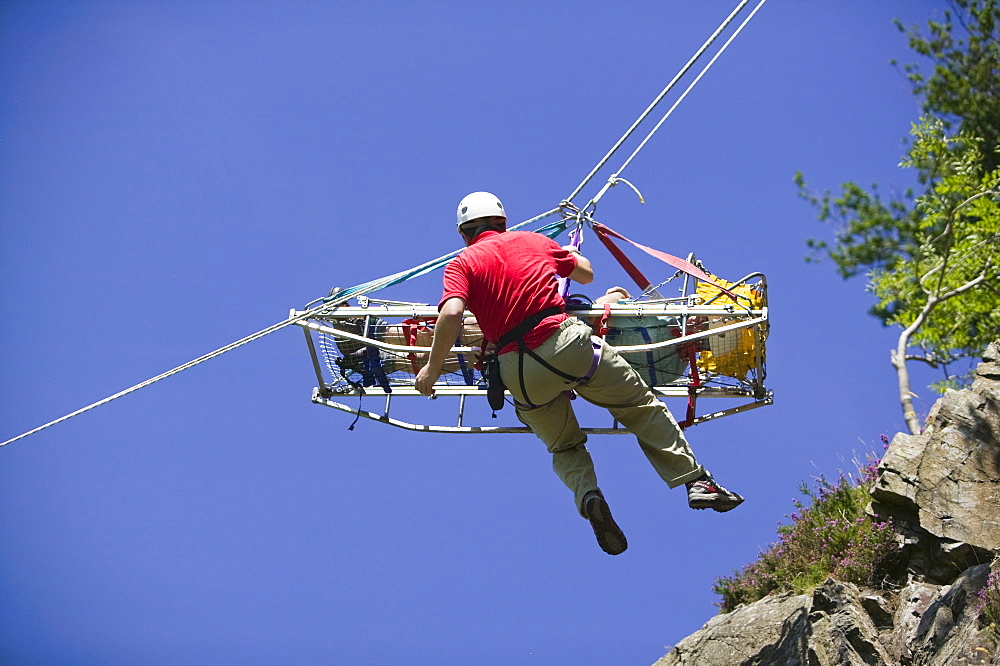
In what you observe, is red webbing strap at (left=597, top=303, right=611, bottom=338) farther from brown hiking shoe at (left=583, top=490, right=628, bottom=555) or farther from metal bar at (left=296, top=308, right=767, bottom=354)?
brown hiking shoe at (left=583, top=490, right=628, bottom=555)

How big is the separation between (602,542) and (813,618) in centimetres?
259

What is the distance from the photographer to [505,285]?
7.50 meters

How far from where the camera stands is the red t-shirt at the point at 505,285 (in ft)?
24.5

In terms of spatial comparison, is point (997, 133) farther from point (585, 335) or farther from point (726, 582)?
point (585, 335)

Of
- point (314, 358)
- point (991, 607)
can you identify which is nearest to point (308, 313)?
point (314, 358)

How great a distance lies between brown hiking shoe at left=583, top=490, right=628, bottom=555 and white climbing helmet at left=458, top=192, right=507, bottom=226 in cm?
194

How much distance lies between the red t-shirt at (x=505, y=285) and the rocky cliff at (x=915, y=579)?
12.0 ft

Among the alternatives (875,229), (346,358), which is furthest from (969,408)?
(875,229)

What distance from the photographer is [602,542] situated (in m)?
7.88

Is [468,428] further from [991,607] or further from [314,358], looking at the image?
[991,607]

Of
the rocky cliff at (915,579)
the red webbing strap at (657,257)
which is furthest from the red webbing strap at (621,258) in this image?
the rocky cliff at (915,579)

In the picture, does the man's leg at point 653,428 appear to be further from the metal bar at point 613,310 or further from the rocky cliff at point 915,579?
the rocky cliff at point 915,579

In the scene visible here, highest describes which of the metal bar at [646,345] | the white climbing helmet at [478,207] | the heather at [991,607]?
the white climbing helmet at [478,207]

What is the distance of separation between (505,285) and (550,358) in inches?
20.9
